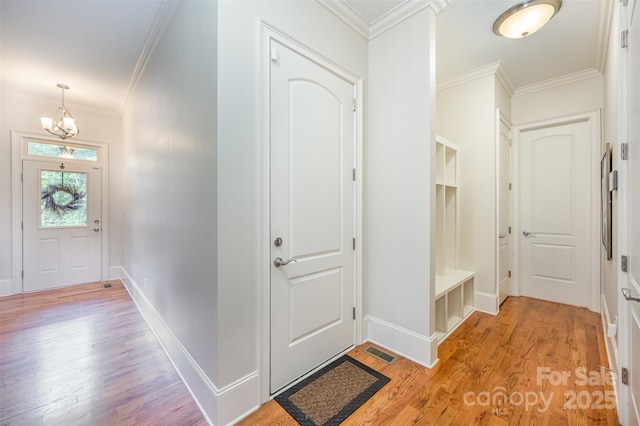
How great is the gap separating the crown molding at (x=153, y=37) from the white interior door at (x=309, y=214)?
1.08 meters

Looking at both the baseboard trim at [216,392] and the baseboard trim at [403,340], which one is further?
the baseboard trim at [403,340]

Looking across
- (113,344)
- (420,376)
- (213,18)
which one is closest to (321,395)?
(420,376)

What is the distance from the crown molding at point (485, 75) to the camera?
2951 millimetres

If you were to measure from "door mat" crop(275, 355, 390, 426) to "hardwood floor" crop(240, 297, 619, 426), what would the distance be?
5 cm

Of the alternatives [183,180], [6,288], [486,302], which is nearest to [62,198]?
[6,288]

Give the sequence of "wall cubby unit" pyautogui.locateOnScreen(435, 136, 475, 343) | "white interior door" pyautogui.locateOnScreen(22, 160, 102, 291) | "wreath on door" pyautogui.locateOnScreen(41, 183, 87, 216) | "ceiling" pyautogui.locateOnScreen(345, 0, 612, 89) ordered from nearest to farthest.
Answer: "ceiling" pyautogui.locateOnScreen(345, 0, 612, 89) < "wall cubby unit" pyautogui.locateOnScreen(435, 136, 475, 343) < "white interior door" pyautogui.locateOnScreen(22, 160, 102, 291) < "wreath on door" pyautogui.locateOnScreen(41, 183, 87, 216)

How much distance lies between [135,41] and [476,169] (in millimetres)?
3856

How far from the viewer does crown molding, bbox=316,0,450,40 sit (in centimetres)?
199

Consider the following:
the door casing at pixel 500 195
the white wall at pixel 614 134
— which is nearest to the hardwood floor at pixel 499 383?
the white wall at pixel 614 134

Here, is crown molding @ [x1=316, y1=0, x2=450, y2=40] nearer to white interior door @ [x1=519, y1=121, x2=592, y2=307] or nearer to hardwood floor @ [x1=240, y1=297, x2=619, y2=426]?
white interior door @ [x1=519, y1=121, x2=592, y2=307]

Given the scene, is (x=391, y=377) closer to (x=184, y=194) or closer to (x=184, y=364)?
(x=184, y=364)

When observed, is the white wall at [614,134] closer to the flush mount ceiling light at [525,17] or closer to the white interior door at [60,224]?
the flush mount ceiling light at [525,17]

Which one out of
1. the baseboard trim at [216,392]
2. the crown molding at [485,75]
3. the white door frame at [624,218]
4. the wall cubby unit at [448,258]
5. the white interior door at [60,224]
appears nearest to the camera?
the white door frame at [624,218]

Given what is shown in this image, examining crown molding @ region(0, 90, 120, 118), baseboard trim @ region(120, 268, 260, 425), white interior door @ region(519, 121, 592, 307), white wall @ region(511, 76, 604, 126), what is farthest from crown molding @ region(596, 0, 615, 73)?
crown molding @ region(0, 90, 120, 118)
